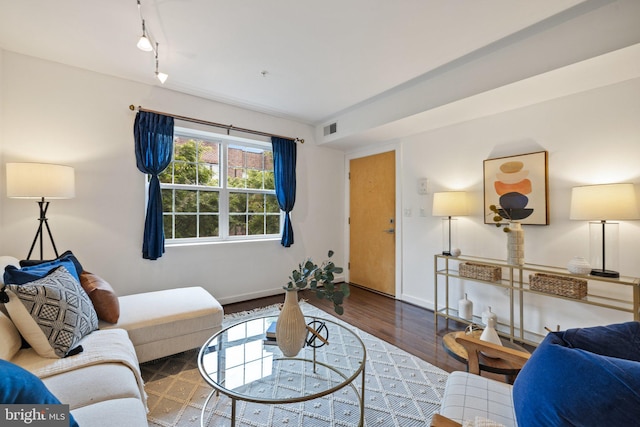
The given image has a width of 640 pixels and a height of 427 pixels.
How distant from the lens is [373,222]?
13.5ft

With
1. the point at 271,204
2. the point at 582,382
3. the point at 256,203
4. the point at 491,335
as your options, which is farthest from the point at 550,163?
the point at 256,203

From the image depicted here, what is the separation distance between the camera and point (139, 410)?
1.09 m

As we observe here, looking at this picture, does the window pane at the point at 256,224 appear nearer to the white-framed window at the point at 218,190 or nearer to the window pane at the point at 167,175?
the white-framed window at the point at 218,190

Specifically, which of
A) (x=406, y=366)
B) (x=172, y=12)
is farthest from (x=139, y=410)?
(x=172, y=12)

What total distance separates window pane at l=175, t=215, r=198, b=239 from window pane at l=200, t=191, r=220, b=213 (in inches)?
6.5

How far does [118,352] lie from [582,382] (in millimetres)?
1953

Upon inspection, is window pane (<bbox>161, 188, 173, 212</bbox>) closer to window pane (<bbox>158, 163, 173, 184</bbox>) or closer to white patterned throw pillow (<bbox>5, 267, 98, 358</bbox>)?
window pane (<bbox>158, 163, 173, 184</bbox>)

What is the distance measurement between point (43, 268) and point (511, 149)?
3.87 m

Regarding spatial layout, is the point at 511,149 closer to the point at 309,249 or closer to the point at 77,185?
→ the point at 309,249

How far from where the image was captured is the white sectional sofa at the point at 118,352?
3.57 ft

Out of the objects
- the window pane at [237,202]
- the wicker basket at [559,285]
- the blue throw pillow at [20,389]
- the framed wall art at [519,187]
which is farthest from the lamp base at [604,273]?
the window pane at [237,202]

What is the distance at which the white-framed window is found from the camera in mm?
3182

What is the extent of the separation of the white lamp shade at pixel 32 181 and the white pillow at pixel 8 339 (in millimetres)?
1087

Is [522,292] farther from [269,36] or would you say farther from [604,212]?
[269,36]
